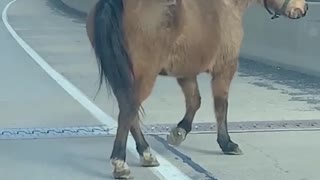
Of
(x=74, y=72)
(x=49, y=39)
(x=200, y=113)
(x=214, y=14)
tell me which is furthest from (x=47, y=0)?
(x=214, y=14)

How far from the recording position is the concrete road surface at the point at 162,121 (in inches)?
337

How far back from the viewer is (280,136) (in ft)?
33.7

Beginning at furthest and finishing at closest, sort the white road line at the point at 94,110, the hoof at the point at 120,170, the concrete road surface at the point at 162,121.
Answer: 1. the concrete road surface at the point at 162,121
2. the white road line at the point at 94,110
3. the hoof at the point at 120,170

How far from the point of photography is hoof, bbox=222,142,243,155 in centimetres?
925

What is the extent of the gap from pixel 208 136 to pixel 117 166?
232cm

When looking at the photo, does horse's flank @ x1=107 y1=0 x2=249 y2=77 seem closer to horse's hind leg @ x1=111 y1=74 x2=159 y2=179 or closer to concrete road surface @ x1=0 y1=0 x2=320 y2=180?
horse's hind leg @ x1=111 y1=74 x2=159 y2=179

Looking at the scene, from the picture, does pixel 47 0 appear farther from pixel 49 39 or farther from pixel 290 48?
pixel 290 48

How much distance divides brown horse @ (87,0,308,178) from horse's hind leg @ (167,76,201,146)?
3.03 ft

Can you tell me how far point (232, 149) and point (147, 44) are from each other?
1.77 meters

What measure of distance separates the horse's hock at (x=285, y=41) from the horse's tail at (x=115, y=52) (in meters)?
8.03

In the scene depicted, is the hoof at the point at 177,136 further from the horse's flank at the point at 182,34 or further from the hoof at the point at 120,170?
the hoof at the point at 120,170

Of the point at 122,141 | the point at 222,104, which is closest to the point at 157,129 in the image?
the point at 222,104

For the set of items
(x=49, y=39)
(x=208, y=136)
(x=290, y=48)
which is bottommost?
(x=49, y=39)

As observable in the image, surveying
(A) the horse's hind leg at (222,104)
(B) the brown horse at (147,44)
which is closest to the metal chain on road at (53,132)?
(A) the horse's hind leg at (222,104)
